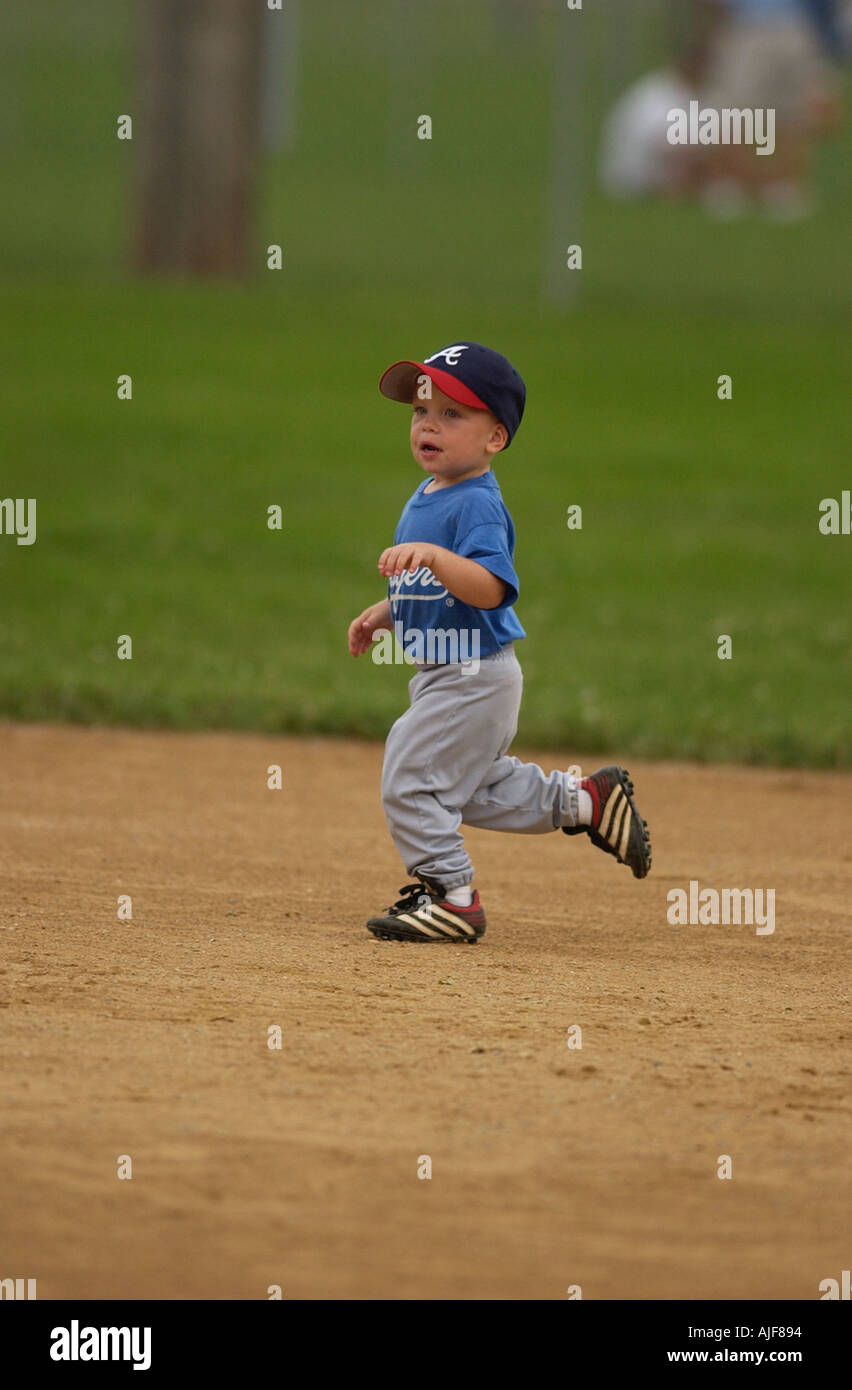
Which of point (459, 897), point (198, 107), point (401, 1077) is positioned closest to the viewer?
point (401, 1077)

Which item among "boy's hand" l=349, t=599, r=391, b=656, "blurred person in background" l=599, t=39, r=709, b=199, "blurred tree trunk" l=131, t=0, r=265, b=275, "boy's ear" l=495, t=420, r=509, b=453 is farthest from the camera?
"blurred person in background" l=599, t=39, r=709, b=199

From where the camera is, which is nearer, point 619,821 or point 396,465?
point 619,821

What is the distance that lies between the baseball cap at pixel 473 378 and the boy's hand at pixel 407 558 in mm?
490

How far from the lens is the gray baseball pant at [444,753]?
16.6 feet

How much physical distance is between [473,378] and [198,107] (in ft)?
44.9

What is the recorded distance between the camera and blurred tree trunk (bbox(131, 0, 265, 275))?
17.7m

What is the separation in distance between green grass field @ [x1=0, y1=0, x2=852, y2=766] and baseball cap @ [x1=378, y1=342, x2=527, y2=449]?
3.43m

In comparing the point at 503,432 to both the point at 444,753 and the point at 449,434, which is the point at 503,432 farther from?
the point at 444,753

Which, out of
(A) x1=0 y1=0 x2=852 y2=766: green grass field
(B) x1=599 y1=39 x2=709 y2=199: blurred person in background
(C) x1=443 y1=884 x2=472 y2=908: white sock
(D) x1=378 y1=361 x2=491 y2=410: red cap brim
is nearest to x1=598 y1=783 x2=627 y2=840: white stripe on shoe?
(C) x1=443 y1=884 x2=472 y2=908: white sock

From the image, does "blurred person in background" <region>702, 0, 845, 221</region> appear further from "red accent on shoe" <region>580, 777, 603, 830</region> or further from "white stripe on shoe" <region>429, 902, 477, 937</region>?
"white stripe on shoe" <region>429, 902, 477, 937</region>

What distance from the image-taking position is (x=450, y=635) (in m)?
5.06

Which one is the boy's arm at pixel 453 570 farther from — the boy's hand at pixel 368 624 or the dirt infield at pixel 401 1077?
the dirt infield at pixel 401 1077

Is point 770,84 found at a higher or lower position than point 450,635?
higher

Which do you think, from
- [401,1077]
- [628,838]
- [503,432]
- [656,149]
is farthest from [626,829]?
[656,149]
